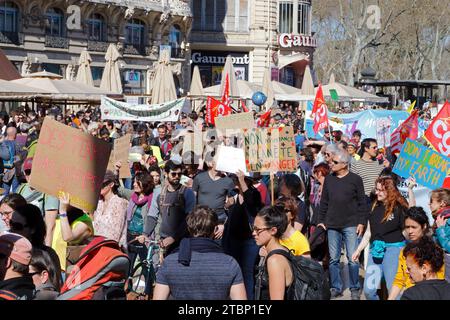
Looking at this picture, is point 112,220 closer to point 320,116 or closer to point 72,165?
point 72,165

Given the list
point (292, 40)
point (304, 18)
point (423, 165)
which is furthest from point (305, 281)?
point (304, 18)

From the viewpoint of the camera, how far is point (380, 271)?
972cm

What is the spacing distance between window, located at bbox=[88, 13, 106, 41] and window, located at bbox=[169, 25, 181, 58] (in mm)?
7209

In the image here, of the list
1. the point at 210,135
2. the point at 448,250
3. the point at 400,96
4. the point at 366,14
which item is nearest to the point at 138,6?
the point at 400,96

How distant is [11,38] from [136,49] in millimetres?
10536

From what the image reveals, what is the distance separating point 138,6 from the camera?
47.8m

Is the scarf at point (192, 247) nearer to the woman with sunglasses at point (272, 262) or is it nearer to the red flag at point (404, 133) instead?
the woman with sunglasses at point (272, 262)

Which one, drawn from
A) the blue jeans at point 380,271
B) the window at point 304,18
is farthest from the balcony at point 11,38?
the blue jeans at point 380,271

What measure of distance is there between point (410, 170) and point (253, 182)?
61.9 inches

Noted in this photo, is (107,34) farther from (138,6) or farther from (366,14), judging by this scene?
(366,14)

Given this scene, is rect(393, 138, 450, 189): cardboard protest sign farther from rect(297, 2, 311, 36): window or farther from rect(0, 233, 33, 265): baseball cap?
rect(297, 2, 311, 36): window

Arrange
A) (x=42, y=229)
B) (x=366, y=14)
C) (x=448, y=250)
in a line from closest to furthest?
1. (x=42, y=229)
2. (x=448, y=250)
3. (x=366, y=14)

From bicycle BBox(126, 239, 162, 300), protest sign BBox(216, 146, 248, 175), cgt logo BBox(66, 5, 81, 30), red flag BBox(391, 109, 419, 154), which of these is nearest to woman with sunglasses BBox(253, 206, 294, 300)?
bicycle BBox(126, 239, 162, 300)

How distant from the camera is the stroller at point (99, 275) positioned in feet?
20.2
